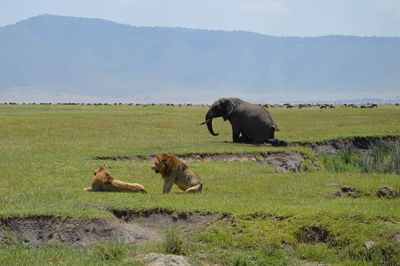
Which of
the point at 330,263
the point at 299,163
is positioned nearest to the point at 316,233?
the point at 330,263

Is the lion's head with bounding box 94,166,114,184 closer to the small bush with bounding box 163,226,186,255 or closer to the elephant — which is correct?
the small bush with bounding box 163,226,186,255

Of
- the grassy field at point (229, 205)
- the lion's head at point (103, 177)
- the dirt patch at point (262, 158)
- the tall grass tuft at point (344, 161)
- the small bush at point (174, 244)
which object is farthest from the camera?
the tall grass tuft at point (344, 161)

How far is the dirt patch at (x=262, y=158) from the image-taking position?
25375 millimetres

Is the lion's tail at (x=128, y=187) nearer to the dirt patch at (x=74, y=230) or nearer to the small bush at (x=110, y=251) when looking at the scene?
the dirt patch at (x=74, y=230)

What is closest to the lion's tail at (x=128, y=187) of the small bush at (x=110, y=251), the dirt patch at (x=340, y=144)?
the small bush at (x=110, y=251)

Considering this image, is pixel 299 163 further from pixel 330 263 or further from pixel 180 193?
pixel 330 263

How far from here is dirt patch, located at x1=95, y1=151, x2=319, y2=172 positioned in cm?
2538

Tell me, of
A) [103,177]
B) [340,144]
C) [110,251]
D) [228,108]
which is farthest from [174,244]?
[340,144]

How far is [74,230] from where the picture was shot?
1348 centimetres

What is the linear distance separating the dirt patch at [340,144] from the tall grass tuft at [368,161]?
4.35 ft

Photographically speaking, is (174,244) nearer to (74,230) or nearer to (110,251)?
(110,251)

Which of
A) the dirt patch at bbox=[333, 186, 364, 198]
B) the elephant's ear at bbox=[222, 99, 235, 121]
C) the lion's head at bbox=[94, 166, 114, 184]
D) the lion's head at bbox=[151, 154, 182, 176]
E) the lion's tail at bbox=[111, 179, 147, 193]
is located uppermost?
the elephant's ear at bbox=[222, 99, 235, 121]

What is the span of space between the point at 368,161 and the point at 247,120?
7.26 metres

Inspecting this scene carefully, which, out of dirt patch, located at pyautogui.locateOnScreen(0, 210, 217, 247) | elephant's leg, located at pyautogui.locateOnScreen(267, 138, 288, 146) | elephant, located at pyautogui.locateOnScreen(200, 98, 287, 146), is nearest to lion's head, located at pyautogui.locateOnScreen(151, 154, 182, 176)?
dirt patch, located at pyautogui.locateOnScreen(0, 210, 217, 247)
